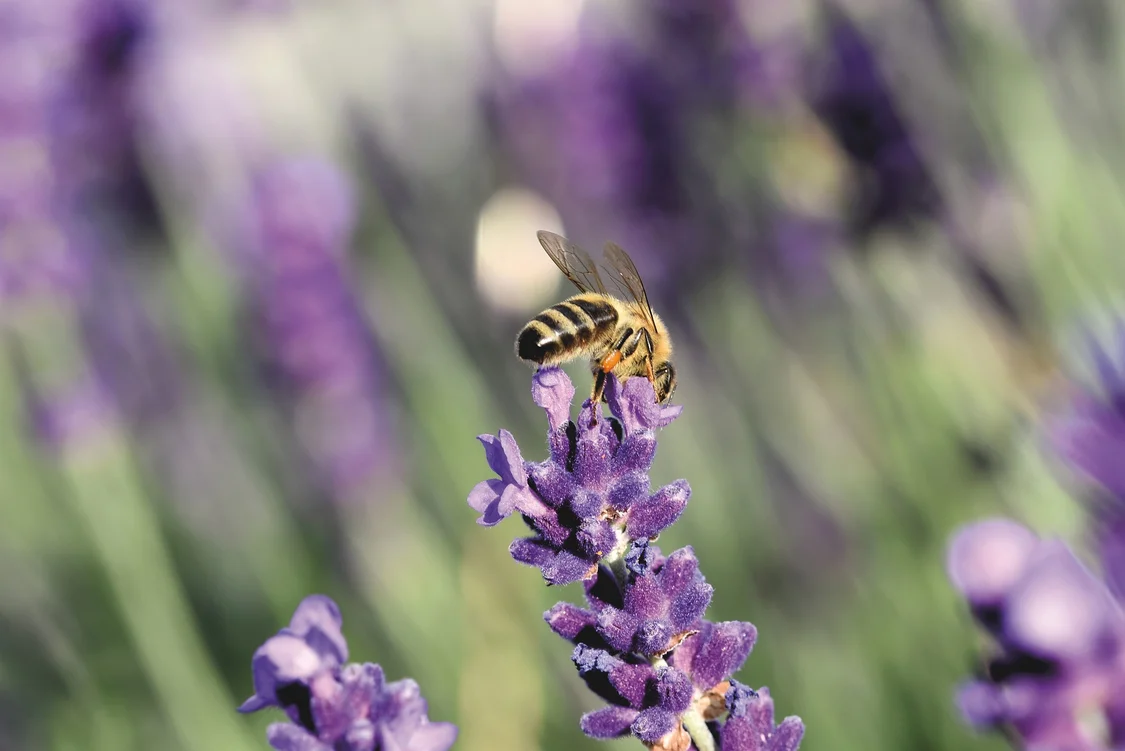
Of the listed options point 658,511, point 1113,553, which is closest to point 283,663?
point 658,511

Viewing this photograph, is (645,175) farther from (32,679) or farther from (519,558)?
(519,558)

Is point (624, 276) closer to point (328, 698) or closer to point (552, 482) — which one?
point (552, 482)

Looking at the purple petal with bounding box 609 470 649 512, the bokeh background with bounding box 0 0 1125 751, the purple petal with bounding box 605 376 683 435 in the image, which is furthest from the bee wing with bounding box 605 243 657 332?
the bokeh background with bounding box 0 0 1125 751

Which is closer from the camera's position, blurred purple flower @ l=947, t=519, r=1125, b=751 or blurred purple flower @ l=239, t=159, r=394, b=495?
blurred purple flower @ l=947, t=519, r=1125, b=751

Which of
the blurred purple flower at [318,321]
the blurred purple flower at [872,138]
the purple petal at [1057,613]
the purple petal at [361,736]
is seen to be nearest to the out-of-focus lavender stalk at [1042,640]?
the purple petal at [1057,613]

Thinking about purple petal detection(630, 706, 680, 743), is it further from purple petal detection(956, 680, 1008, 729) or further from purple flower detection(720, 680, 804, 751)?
purple petal detection(956, 680, 1008, 729)

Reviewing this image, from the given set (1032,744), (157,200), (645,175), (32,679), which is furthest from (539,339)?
(32,679)

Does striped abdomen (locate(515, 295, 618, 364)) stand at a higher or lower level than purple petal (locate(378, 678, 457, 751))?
higher
